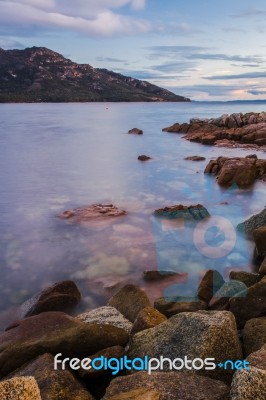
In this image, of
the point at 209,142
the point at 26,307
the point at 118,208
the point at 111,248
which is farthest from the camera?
the point at 209,142

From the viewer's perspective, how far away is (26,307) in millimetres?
7176

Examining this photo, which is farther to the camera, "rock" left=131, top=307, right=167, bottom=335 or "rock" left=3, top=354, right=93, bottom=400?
"rock" left=131, top=307, right=167, bottom=335

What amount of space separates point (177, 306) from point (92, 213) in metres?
7.54

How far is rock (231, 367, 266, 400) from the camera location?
10.6 feet

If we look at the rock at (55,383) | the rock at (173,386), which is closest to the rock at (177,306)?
the rock at (173,386)

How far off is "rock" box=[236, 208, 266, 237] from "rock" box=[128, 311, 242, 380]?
6.06 m

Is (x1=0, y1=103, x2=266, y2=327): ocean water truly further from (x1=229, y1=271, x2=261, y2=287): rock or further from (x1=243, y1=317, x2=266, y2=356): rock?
(x1=243, y1=317, x2=266, y2=356): rock

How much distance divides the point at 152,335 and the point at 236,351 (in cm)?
94

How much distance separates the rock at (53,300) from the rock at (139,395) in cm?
357

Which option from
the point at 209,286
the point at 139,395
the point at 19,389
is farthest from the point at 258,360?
the point at 209,286

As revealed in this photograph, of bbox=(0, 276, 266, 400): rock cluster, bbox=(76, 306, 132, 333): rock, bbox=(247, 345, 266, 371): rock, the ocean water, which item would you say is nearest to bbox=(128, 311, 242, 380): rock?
bbox=(0, 276, 266, 400): rock cluster

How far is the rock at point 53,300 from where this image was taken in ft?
22.9

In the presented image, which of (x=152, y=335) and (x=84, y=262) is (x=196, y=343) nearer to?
(x=152, y=335)

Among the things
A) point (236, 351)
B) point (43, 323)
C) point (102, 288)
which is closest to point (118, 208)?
point (102, 288)
